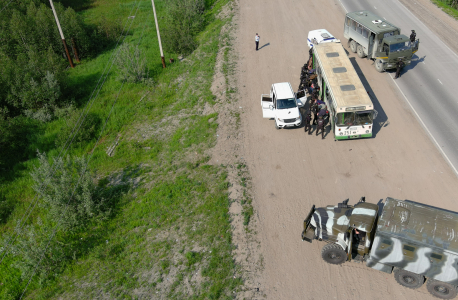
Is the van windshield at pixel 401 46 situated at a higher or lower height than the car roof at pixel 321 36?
lower

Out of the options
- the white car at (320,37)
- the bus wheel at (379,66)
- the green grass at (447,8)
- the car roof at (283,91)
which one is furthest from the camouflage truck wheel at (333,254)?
the green grass at (447,8)

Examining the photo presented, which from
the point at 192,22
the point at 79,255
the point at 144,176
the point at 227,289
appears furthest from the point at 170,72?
the point at 227,289

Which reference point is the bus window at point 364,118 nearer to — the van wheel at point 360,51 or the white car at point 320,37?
the van wheel at point 360,51

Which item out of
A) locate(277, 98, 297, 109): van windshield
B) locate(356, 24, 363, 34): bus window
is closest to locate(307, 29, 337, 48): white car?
locate(356, 24, 363, 34): bus window

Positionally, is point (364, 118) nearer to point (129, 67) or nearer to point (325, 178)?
point (325, 178)

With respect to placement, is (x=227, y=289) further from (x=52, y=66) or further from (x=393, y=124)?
(x=52, y=66)

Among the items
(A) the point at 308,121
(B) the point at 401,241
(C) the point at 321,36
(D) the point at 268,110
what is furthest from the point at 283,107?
(B) the point at 401,241
